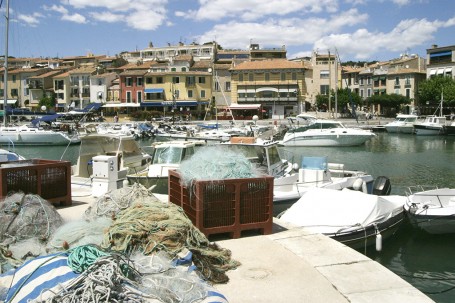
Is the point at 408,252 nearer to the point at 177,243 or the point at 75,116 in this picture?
the point at 177,243

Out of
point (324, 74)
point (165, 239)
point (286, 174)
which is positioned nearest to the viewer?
point (165, 239)

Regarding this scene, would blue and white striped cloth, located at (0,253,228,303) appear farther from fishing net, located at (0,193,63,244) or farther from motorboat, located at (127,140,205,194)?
motorboat, located at (127,140,205,194)

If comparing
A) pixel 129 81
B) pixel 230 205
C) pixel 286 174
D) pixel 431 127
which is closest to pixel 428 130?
pixel 431 127

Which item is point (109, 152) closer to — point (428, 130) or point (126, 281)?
point (126, 281)

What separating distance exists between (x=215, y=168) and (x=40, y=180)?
3.80 metres

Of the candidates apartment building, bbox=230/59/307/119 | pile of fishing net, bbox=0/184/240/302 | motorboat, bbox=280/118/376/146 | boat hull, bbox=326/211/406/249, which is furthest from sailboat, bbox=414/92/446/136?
pile of fishing net, bbox=0/184/240/302

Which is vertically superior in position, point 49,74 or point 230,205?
point 49,74

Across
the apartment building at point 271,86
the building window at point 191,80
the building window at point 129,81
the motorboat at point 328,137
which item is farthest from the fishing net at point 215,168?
the building window at point 129,81

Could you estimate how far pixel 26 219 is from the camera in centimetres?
663

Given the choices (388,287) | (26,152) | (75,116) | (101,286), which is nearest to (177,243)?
(101,286)

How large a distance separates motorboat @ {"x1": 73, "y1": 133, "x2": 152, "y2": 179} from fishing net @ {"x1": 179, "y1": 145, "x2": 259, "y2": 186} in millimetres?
8725

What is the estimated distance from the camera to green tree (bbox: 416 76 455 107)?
6556cm

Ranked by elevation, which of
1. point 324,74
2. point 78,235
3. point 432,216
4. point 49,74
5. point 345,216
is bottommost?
point 432,216

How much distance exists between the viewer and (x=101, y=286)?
11.6 ft
